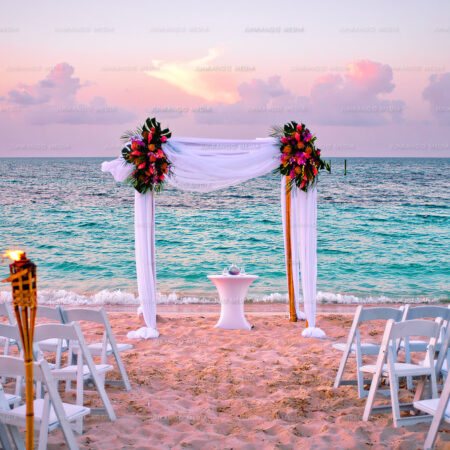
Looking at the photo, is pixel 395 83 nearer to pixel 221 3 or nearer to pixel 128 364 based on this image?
pixel 221 3

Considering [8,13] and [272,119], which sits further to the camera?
[272,119]

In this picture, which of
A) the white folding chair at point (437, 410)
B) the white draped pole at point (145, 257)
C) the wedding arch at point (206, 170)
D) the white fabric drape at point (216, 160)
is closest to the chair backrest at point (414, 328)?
the white folding chair at point (437, 410)

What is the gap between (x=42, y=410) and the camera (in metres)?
2.99

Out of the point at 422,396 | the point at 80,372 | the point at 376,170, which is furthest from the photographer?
the point at 376,170

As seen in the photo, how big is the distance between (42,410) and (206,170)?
434 centimetres

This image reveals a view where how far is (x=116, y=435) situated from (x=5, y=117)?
1107 inches

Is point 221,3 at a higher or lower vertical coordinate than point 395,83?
higher

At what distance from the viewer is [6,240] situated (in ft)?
75.0

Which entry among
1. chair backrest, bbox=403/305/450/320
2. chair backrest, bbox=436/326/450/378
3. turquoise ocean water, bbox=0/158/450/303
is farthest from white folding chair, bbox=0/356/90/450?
turquoise ocean water, bbox=0/158/450/303

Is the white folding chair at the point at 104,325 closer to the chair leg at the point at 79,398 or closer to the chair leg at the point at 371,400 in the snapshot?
the chair leg at the point at 79,398

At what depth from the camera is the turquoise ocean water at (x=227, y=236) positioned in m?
15.2

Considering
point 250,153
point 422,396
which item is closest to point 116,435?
point 422,396

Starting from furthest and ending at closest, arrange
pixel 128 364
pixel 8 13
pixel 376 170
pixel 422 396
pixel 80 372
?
pixel 376 170 → pixel 8 13 → pixel 128 364 → pixel 422 396 → pixel 80 372

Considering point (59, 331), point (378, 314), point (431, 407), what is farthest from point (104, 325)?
point (431, 407)
